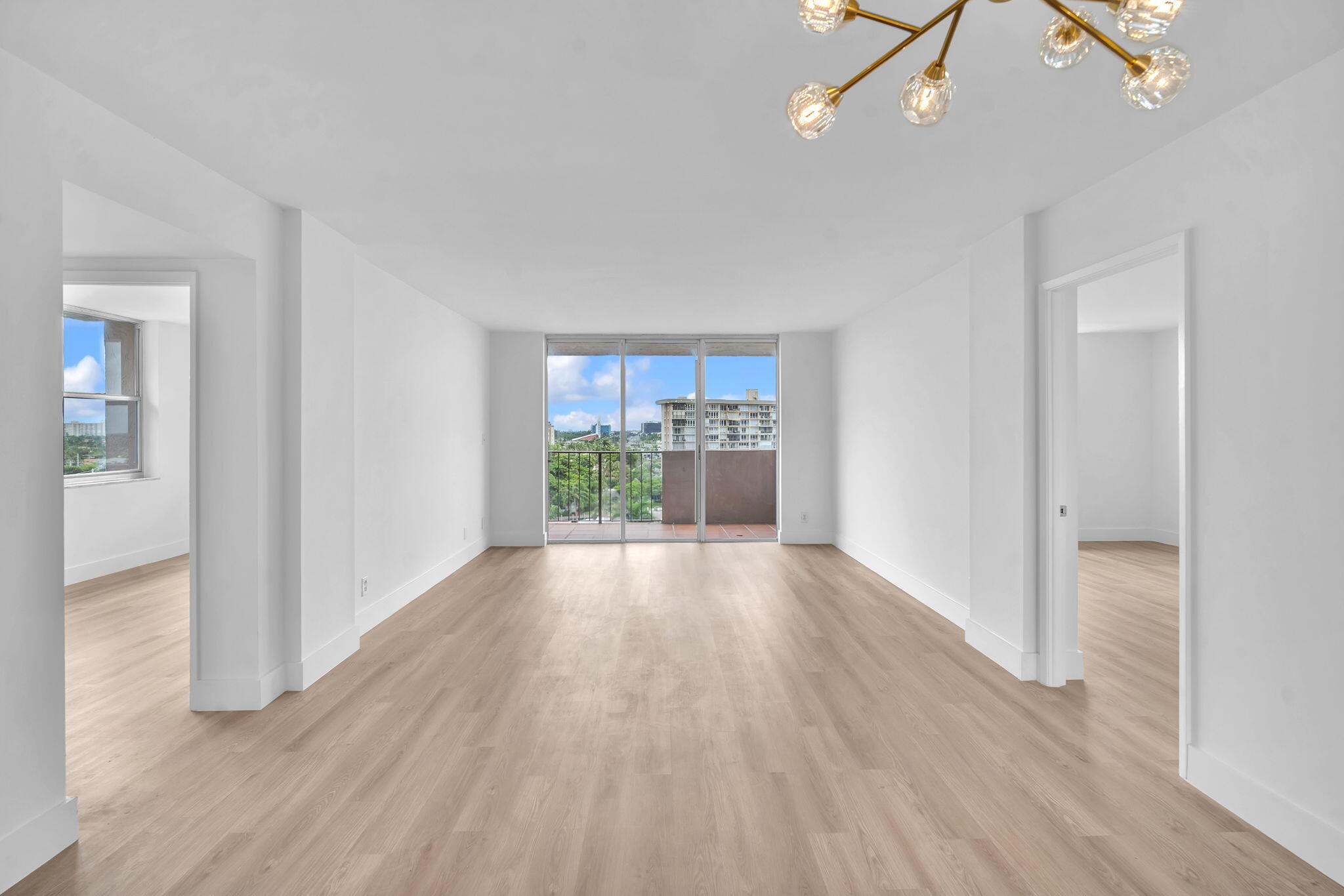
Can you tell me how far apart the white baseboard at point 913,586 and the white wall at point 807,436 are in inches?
25.5

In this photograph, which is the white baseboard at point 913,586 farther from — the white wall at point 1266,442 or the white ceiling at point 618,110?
the white ceiling at point 618,110

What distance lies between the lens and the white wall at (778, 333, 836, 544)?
7.72 meters

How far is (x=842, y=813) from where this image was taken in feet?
7.50

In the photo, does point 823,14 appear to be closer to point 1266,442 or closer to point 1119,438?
point 1266,442

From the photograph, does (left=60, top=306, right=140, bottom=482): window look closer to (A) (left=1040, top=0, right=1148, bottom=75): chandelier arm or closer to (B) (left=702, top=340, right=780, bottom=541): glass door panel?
(B) (left=702, top=340, right=780, bottom=541): glass door panel

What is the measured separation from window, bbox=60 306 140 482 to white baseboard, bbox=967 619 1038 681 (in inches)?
294

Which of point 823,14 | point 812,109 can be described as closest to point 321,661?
point 812,109

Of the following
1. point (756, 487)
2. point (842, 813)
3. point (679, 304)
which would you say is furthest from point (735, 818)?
point (756, 487)

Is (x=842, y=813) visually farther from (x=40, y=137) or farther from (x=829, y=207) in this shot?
(x=40, y=137)

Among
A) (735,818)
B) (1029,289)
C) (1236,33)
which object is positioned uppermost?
(1236,33)

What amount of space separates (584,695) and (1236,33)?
350 cm

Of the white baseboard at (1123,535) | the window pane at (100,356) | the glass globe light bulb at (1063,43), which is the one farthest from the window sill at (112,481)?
the white baseboard at (1123,535)

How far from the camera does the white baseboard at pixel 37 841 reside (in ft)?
6.30

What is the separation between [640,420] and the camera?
7887 mm
